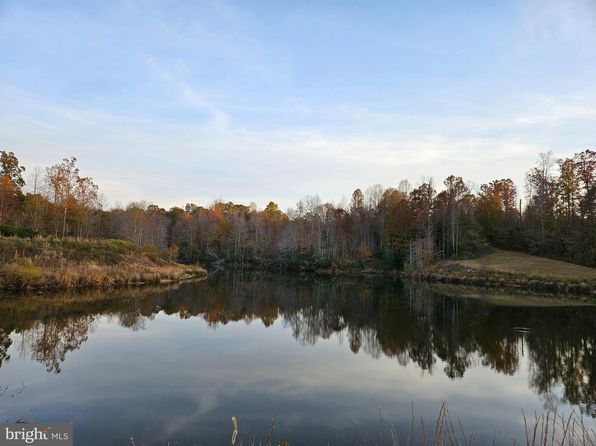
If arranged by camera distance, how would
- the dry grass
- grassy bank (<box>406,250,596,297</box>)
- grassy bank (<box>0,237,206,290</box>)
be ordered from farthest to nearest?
the dry grass → grassy bank (<box>406,250,596,297</box>) → grassy bank (<box>0,237,206,290</box>)

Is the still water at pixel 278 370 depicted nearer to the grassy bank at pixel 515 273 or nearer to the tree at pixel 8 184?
the grassy bank at pixel 515 273

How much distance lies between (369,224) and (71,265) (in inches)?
2055

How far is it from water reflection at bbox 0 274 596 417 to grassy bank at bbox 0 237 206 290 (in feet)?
9.54

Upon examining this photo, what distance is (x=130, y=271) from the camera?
32.5 meters

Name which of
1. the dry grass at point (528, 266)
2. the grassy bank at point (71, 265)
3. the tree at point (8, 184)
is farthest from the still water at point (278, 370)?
the tree at point (8, 184)

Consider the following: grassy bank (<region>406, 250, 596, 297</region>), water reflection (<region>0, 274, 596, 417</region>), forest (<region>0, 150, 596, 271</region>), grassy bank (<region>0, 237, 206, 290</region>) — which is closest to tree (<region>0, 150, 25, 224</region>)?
forest (<region>0, 150, 596, 271</region>)

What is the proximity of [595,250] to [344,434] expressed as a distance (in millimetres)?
47547

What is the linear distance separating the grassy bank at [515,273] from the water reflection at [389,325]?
40.0 ft

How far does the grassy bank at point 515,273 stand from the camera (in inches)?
1463

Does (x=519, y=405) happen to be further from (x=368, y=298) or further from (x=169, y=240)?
(x=169, y=240)

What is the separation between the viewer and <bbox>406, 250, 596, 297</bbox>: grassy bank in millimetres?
37156

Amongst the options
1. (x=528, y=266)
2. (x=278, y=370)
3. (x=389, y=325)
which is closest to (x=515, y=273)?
(x=528, y=266)

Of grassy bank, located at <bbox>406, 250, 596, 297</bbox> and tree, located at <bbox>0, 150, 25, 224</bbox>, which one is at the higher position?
tree, located at <bbox>0, 150, 25, 224</bbox>

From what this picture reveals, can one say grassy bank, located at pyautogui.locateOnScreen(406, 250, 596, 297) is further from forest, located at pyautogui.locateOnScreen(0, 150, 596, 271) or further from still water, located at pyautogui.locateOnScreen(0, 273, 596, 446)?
still water, located at pyautogui.locateOnScreen(0, 273, 596, 446)
